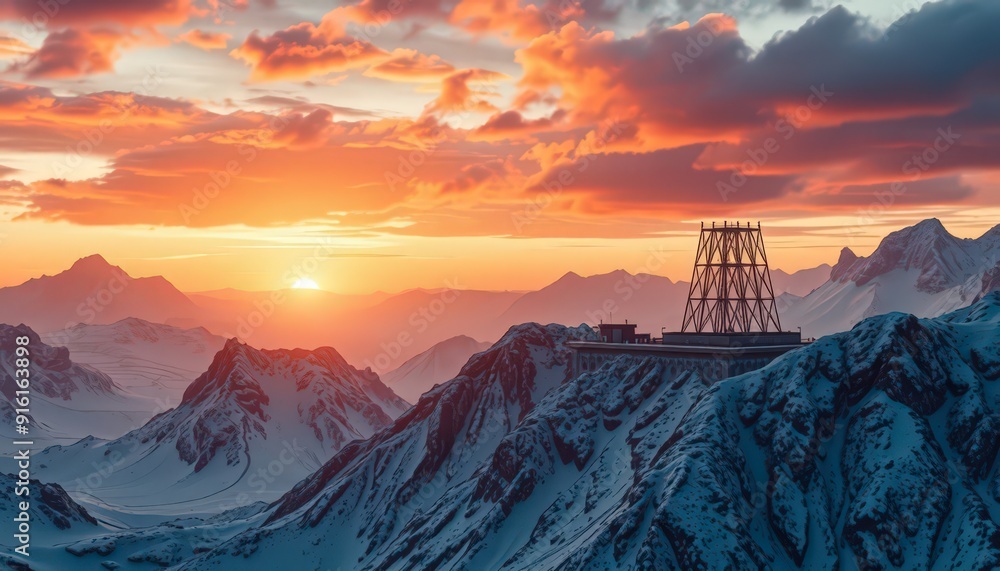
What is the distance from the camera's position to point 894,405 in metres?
132

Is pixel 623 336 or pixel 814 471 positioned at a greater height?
pixel 623 336

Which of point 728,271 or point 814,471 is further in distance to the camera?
point 728,271

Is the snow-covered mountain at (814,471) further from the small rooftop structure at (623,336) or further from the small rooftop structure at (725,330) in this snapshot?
the small rooftop structure at (623,336)

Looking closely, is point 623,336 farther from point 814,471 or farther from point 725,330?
point 814,471

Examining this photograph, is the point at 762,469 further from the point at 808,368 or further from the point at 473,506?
the point at 473,506

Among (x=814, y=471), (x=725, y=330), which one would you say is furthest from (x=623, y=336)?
(x=814, y=471)

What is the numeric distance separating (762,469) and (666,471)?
13643 millimetres

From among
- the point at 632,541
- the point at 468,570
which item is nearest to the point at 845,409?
the point at 632,541

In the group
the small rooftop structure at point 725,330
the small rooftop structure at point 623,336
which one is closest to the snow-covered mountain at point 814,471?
the small rooftop structure at point 725,330

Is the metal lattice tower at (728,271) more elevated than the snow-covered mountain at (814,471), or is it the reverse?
the metal lattice tower at (728,271)

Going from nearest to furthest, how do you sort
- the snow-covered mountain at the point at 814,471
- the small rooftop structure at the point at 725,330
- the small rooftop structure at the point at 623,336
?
the snow-covered mountain at the point at 814,471, the small rooftop structure at the point at 725,330, the small rooftop structure at the point at 623,336

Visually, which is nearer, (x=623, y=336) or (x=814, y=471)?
(x=814, y=471)

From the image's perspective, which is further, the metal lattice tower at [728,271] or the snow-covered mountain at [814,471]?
the metal lattice tower at [728,271]

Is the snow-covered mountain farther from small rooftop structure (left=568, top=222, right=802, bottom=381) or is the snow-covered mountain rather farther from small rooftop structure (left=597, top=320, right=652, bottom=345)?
small rooftop structure (left=597, top=320, right=652, bottom=345)
